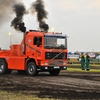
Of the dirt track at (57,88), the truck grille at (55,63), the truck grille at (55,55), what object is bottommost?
the dirt track at (57,88)

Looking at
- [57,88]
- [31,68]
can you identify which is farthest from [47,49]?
[57,88]

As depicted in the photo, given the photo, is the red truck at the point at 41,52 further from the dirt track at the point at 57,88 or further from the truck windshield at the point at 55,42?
the dirt track at the point at 57,88

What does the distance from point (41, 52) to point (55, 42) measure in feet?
4.16

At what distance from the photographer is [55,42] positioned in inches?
711

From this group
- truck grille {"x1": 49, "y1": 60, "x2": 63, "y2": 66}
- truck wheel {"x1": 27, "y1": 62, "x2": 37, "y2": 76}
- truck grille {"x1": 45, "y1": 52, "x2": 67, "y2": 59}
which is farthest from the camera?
truck grille {"x1": 49, "y1": 60, "x2": 63, "y2": 66}

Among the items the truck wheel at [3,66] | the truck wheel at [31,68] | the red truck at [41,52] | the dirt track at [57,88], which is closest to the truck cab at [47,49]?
the red truck at [41,52]

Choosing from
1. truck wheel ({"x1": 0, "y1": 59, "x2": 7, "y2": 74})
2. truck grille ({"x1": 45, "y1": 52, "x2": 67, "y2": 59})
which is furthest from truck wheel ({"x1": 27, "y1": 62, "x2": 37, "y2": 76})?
truck wheel ({"x1": 0, "y1": 59, "x2": 7, "y2": 74})

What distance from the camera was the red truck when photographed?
17781 mm

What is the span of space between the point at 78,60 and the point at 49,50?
3049cm

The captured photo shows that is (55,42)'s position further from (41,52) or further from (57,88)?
(57,88)

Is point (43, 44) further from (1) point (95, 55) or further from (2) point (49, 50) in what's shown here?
A: (1) point (95, 55)

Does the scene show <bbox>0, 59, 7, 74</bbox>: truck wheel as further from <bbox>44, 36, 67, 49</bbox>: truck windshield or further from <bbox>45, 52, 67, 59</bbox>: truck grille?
<bbox>44, 36, 67, 49</bbox>: truck windshield

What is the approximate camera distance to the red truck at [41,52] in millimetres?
17781

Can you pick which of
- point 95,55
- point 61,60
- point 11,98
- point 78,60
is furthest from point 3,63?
point 95,55
